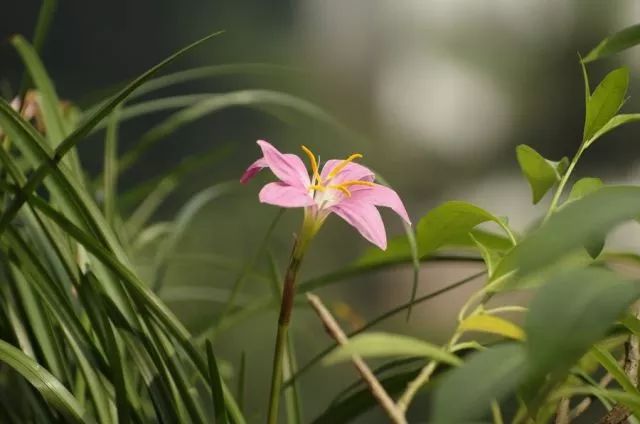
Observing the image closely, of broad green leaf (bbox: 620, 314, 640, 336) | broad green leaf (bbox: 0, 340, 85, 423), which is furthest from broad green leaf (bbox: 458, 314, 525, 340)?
broad green leaf (bbox: 0, 340, 85, 423)

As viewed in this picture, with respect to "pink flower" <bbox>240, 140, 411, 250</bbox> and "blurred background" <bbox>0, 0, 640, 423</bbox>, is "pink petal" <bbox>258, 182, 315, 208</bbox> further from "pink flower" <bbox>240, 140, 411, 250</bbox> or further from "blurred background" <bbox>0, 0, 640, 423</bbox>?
"blurred background" <bbox>0, 0, 640, 423</bbox>

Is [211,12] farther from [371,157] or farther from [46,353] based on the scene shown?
[46,353]

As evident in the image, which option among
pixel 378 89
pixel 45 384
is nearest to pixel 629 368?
pixel 45 384

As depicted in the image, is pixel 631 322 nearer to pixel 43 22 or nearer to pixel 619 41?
pixel 619 41

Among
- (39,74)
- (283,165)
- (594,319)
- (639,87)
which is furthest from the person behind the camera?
(639,87)

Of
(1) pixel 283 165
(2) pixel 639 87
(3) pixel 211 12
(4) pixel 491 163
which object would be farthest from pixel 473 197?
(1) pixel 283 165

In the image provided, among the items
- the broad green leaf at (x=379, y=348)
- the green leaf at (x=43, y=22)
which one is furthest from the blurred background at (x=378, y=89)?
the broad green leaf at (x=379, y=348)

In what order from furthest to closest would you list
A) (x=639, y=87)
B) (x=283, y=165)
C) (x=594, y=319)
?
(x=639, y=87), (x=283, y=165), (x=594, y=319)
